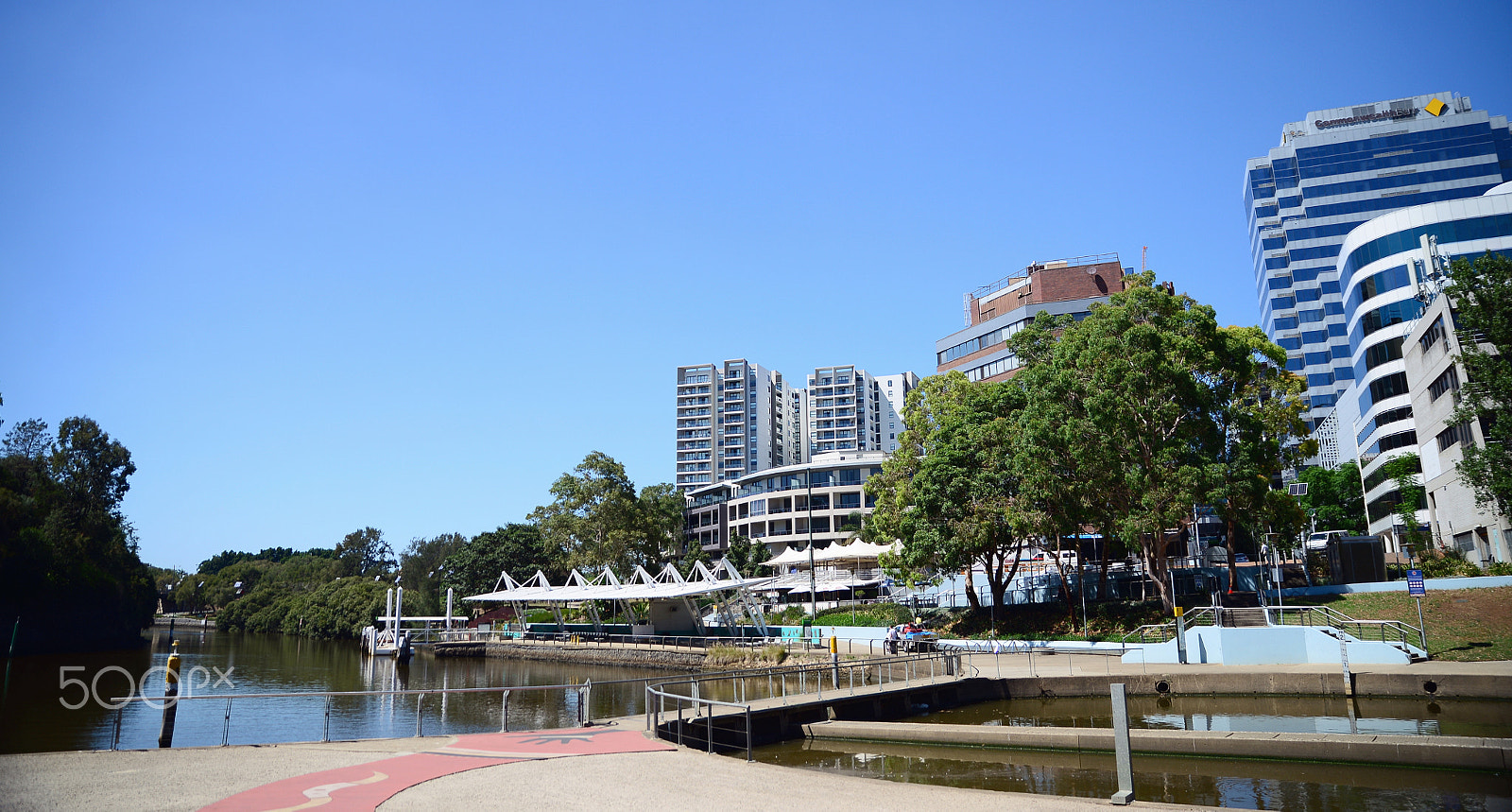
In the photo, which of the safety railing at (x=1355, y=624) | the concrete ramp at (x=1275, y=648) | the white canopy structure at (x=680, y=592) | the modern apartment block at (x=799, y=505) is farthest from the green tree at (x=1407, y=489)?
the modern apartment block at (x=799, y=505)

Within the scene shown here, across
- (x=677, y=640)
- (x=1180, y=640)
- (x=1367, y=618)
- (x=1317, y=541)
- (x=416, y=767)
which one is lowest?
(x=677, y=640)

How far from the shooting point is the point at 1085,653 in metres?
33.6

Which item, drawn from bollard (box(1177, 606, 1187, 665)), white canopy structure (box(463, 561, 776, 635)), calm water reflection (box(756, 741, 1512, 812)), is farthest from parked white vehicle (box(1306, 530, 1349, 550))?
calm water reflection (box(756, 741, 1512, 812))

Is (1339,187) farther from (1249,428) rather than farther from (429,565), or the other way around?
(429,565)

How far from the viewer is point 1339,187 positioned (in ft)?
330

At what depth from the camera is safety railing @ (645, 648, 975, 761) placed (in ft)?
53.9

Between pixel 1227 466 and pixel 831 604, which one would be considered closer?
pixel 1227 466

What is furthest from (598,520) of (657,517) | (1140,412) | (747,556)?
(1140,412)

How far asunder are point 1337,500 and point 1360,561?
3520 centimetres

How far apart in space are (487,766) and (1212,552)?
50249 millimetres

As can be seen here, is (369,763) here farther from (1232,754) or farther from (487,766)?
(1232,754)

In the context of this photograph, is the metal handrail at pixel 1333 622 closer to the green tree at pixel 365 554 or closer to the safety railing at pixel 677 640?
the safety railing at pixel 677 640

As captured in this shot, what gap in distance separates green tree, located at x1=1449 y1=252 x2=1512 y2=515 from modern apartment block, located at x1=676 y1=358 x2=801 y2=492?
10754 centimetres

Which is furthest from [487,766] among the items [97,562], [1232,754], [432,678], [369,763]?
[97,562]
